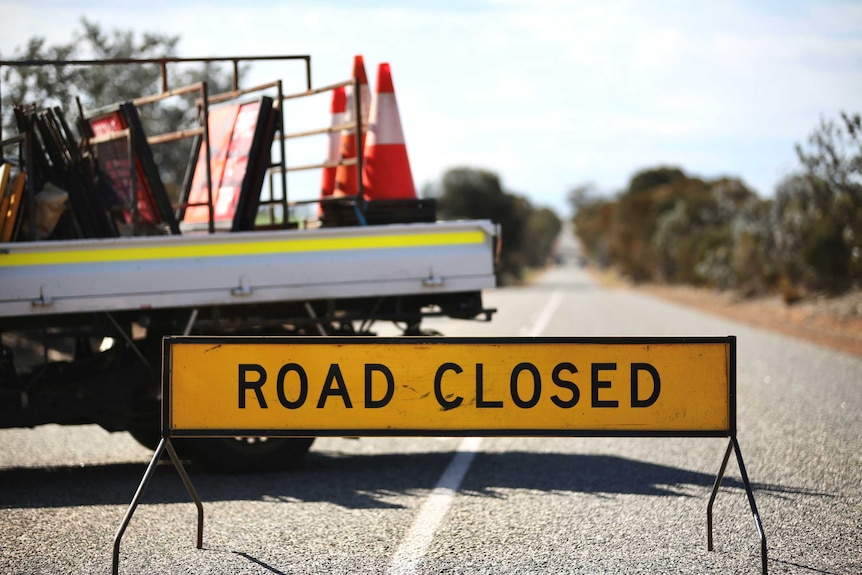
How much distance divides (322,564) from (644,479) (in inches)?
123

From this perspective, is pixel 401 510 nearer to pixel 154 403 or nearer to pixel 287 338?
pixel 287 338

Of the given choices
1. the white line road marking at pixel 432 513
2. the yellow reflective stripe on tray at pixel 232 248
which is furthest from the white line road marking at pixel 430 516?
the yellow reflective stripe on tray at pixel 232 248

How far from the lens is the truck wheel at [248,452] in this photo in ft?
26.8

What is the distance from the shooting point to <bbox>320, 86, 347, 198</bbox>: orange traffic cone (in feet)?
33.5

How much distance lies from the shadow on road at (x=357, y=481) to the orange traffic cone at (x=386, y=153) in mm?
2301

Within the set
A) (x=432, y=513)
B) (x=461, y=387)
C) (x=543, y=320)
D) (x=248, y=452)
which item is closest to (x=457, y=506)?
(x=432, y=513)

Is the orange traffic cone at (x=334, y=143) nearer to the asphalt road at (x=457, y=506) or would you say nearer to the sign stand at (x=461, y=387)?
the asphalt road at (x=457, y=506)

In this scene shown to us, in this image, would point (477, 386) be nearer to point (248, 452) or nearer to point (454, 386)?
point (454, 386)

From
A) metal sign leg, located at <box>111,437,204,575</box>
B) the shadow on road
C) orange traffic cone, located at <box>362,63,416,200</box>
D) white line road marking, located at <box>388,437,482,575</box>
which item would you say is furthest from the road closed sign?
orange traffic cone, located at <box>362,63,416,200</box>

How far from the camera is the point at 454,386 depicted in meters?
6.16

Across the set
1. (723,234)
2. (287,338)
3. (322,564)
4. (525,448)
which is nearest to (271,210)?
(525,448)

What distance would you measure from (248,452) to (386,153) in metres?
2.91

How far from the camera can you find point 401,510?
704 centimetres

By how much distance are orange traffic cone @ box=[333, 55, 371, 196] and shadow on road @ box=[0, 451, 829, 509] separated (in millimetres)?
2446
